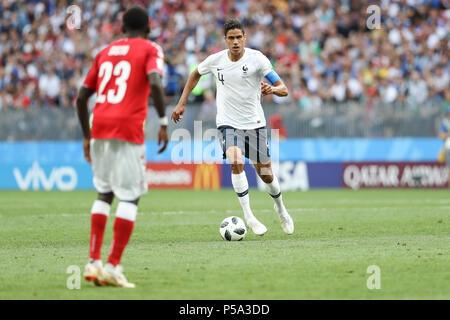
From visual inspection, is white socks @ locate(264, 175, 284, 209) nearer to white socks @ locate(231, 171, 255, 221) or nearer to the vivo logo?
white socks @ locate(231, 171, 255, 221)

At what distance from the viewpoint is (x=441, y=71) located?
2692cm

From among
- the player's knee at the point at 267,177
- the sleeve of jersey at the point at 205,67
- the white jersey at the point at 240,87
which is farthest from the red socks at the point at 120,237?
the sleeve of jersey at the point at 205,67

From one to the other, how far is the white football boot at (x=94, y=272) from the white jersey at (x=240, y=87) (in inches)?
184

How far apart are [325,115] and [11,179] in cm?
928

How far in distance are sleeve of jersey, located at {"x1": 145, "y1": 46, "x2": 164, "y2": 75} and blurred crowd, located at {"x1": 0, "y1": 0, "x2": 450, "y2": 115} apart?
1747cm

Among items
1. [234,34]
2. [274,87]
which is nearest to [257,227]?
[274,87]

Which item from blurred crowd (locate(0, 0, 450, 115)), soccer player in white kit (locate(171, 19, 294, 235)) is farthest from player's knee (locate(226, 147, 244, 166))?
blurred crowd (locate(0, 0, 450, 115))

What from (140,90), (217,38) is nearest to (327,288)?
(140,90)

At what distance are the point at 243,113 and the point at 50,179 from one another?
1492 centimetres

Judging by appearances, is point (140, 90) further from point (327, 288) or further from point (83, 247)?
point (83, 247)

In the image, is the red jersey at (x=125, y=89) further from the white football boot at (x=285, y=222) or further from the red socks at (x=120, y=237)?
the white football boot at (x=285, y=222)

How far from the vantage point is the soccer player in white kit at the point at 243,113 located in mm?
11992

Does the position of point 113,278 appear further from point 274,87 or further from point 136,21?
point 274,87
